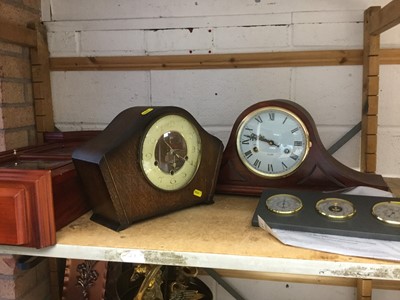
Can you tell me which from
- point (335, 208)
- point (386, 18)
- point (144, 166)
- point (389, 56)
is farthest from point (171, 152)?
point (389, 56)

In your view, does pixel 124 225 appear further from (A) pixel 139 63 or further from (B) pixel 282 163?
(A) pixel 139 63

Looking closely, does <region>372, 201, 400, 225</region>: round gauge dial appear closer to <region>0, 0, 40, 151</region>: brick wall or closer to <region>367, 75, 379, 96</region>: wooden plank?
<region>367, 75, 379, 96</region>: wooden plank

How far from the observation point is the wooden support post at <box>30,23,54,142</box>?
1.16 meters

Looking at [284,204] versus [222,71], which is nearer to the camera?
[284,204]

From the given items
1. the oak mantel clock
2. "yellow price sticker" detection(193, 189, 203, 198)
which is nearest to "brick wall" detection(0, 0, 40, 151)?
the oak mantel clock

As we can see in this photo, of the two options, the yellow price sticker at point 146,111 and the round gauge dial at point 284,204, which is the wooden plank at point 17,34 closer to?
the yellow price sticker at point 146,111

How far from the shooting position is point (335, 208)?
2.30ft

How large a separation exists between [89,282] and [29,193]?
0.43 meters

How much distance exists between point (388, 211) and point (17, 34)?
102 centimetres

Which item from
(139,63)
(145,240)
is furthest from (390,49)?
(145,240)

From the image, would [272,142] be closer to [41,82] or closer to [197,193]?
[197,193]

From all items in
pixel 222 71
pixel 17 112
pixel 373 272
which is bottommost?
pixel 373 272

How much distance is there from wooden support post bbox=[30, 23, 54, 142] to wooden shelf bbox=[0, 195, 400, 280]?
0.50 meters

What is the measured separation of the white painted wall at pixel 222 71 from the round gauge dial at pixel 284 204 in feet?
1.29
